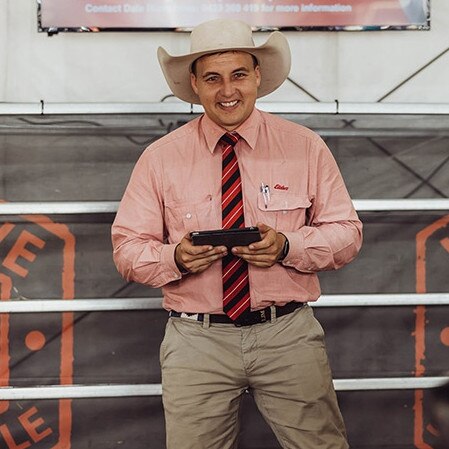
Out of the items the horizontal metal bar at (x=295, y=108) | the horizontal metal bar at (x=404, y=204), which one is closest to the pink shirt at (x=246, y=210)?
the horizontal metal bar at (x=295, y=108)

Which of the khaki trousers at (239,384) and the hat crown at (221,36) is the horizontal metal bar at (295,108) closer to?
the hat crown at (221,36)

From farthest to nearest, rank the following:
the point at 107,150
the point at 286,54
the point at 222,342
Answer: the point at 107,150 < the point at 286,54 < the point at 222,342

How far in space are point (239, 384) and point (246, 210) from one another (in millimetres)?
595

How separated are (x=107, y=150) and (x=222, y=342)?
1256mm

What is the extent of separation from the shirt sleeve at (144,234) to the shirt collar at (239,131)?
0.20m

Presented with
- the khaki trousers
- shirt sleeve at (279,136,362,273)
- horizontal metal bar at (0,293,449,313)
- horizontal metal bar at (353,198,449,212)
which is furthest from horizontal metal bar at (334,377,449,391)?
shirt sleeve at (279,136,362,273)

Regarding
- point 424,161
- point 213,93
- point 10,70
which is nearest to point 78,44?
point 10,70

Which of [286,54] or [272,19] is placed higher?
[272,19]

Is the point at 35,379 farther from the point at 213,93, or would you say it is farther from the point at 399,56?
the point at 399,56

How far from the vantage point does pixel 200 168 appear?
9.84 ft

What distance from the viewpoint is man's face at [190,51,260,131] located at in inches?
116

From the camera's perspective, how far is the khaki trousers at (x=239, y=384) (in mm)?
2855

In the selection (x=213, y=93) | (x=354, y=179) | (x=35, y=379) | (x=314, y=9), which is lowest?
(x=35, y=379)

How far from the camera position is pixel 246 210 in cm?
292
